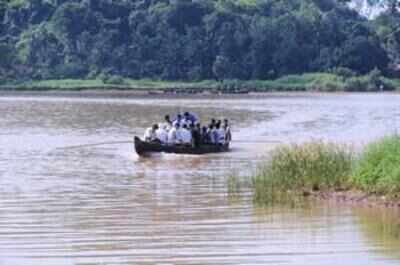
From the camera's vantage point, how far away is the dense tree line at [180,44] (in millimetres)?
126000

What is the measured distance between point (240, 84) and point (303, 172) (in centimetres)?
10278

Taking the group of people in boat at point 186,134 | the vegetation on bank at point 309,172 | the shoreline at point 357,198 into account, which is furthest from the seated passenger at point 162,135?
the shoreline at point 357,198

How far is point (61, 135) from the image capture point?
5050 centimetres

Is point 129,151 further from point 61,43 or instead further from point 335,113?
point 61,43

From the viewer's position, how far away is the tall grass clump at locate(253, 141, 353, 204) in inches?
888

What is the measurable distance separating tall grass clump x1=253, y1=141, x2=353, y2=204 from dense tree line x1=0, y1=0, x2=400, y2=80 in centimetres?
10110

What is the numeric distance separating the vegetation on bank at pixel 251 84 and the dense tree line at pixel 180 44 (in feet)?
3.88

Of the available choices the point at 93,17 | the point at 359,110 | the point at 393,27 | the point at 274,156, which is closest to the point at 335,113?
the point at 359,110

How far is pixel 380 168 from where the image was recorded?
20953 mm

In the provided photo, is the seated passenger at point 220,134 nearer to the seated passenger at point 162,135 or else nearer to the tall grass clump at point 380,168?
Answer: the seated passenger at point 162,135

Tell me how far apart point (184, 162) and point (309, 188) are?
40.1 feet

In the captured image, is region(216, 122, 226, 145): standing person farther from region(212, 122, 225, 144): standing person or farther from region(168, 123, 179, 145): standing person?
region(168, 123, 179, 145): standing person

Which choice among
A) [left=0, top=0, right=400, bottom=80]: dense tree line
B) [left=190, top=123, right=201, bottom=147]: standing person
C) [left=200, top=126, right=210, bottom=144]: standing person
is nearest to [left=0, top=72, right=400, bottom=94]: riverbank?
[left=0, top=0, right=400, bottom=80]: dense tree line

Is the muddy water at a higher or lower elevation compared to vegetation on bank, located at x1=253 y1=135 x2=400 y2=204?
lower
